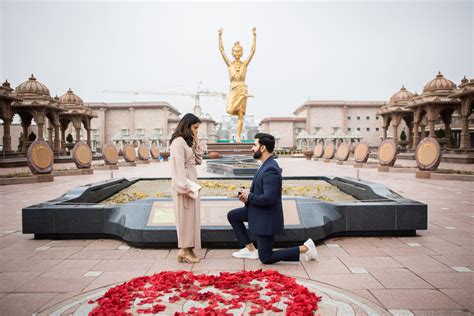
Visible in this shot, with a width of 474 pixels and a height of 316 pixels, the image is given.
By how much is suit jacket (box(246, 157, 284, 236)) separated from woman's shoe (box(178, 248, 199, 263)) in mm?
755

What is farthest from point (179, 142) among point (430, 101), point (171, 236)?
point (430, 101)

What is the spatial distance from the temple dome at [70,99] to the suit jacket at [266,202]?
28.7 metres

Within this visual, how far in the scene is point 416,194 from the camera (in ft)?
28.9

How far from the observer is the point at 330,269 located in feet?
11.9

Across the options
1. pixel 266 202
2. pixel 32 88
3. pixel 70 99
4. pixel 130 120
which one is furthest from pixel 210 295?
pixel 130 120

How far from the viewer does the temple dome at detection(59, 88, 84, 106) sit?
93.2ft

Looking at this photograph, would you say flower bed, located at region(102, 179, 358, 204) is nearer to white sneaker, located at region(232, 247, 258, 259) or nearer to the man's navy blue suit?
white sneaker, located at region(232, 247, 258, 259)

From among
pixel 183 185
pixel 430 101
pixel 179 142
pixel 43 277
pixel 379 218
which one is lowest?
pixel 43 277

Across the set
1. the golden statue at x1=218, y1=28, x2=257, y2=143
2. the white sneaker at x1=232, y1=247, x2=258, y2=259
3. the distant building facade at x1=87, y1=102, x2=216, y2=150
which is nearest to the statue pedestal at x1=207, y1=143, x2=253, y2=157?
the golden statue at x1=218, y1=28, x2=257, y2=143

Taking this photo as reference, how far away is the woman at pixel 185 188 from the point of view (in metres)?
3.62

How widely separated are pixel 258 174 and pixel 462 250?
2.68 m

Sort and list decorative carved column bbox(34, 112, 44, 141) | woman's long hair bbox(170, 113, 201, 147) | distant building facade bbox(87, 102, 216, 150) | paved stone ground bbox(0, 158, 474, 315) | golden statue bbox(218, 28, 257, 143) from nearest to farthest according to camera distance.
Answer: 1. paved stone ground bbox(0, 158, 474, 315)
2. woman's long hair bbox(170, 113, 201, 147)
3. golden statue bbox(218, 28, 257, 143)
4. decorative carved column bbox(34, 112, 44, 141)
5. distant building facade bbox(87, 102, 216, 150)

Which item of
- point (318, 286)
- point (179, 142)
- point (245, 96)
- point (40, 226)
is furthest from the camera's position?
point (245, 96)

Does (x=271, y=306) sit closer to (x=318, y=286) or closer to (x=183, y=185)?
(x=318, y=286)
